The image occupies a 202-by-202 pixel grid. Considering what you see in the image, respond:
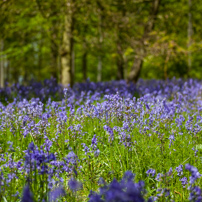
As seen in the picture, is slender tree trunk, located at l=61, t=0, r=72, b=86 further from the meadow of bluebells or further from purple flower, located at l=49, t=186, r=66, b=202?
purple flower, located at l=49, t=186, r=66, b=202

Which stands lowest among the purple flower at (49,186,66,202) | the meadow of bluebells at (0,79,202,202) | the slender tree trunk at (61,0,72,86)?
the purple flower at (49,186,66,202)

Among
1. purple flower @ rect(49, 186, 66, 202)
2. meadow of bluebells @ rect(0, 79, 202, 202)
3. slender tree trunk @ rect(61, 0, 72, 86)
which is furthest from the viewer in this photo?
slender tree trunk @ rect(61, 0, 72, 86)

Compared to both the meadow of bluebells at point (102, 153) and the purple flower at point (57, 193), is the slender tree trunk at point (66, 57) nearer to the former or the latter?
the meadow of bluebells at point (102, 153)

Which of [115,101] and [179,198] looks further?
[115,101]

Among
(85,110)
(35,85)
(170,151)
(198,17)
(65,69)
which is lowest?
(170,151)

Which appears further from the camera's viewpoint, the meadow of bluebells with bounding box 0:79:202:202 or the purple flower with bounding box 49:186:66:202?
the meadow of bluebells with bounding box 0:79:202:202

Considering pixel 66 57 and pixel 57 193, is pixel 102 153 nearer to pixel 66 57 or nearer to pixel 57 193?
pixel 57 193

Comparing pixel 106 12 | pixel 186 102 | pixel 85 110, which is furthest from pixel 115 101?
pixel 106 12

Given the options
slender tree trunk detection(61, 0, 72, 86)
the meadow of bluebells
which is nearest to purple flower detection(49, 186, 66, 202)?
the meadow of bluebells

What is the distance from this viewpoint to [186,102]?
5543 mm

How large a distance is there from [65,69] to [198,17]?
53.0 ft

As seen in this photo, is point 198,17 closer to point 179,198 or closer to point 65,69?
point 65,69

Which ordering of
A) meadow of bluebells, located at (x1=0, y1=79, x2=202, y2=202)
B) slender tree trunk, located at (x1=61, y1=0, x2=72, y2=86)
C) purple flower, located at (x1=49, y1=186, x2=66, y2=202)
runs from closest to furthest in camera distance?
purple flower, located at (x1=49, y1=186, x2=66, y2=202) < meadow of bluebells, located at (x1=0, y1=79, x2=202, y2=202) < slender tree trunk, located at (x1=61, y1=0, x2=72, y2=86)

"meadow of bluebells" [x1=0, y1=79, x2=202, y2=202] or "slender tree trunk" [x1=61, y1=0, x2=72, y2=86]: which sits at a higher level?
"slender tree trunk" [x1=61, y1=0, x2=72, y2=86]
